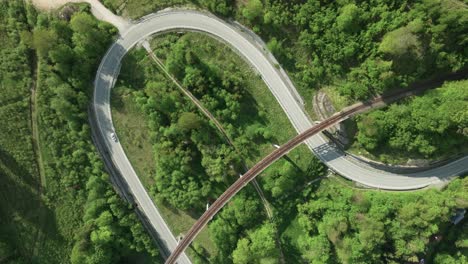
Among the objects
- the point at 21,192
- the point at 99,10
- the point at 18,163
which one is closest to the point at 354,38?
the point at 99,10

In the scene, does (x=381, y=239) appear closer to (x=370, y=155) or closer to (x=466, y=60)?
(x=370, y=155)

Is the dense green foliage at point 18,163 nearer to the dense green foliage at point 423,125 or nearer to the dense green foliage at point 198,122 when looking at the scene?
the dense green foliage at point 198,122

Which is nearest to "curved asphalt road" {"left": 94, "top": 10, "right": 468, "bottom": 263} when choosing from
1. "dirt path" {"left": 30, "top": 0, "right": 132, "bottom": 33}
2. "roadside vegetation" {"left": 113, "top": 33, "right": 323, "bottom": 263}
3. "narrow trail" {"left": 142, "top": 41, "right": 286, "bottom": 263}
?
"dirt path" {"left": 30, "top": 0, "right": 132, "bottom": 33}

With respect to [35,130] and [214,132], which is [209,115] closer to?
[214,132]

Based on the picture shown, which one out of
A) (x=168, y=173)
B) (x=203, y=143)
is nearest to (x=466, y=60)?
(x=203, y=143)

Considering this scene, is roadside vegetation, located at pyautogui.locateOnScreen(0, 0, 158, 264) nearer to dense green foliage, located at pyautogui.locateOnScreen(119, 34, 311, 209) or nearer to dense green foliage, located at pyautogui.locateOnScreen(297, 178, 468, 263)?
dense green foliage, located at pyautogui.locateOnScreen(119, 34, 311, 209)
